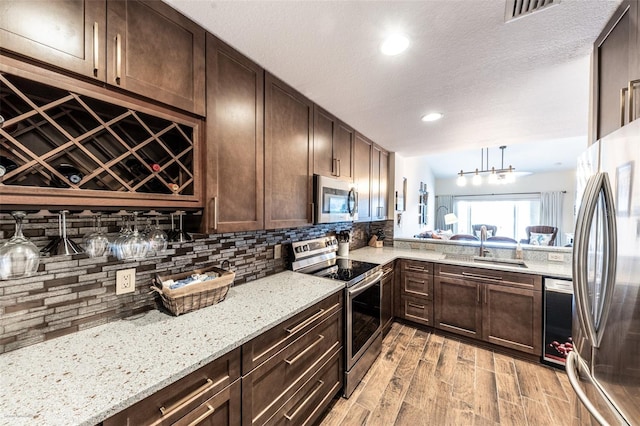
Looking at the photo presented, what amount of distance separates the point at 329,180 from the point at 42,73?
5.54 ft

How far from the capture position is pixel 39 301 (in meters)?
0.98

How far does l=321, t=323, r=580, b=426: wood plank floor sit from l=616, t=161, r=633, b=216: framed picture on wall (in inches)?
52.3

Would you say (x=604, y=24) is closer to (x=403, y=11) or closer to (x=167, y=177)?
(x=403, y=11)

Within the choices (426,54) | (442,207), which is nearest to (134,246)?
(426,54)

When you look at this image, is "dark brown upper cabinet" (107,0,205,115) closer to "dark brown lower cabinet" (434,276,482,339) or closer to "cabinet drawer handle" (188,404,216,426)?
"cabinet drawer handle" (188,404,216,426)

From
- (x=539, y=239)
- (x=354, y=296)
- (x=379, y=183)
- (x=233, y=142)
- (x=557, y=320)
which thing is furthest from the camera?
(x=539, y=239)

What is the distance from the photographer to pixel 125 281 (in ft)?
3.96

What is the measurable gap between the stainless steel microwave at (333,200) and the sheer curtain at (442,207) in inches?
255

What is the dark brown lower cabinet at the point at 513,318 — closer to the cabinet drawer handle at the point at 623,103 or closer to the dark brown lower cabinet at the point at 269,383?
the dark brown lower cabinet at the point at 269,383

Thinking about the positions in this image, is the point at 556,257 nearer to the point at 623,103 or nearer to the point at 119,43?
the point at 623,103

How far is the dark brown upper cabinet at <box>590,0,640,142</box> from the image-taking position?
98cm

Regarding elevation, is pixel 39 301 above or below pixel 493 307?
above

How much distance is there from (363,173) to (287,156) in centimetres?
137

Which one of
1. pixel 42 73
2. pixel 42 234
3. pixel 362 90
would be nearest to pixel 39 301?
pixel 42 234
